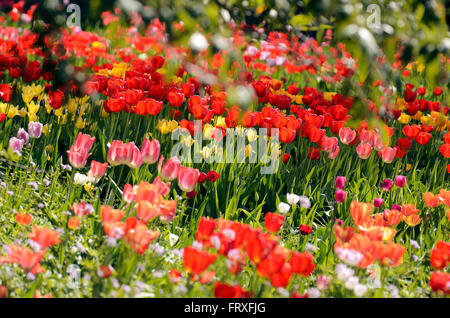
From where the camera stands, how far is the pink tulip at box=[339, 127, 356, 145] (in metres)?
3.20

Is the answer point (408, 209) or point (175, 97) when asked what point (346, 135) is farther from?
point (175, 97)

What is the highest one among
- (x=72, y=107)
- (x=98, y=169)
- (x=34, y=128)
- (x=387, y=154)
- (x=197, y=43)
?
(x=197, y=43)

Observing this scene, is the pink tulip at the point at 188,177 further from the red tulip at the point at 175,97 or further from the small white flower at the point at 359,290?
the red tulip at the point at 175,97

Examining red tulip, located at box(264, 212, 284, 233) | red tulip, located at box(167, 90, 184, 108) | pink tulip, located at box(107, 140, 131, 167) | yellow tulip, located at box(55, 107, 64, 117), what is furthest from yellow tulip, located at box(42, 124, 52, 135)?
red tulip, located at box(264, 212, 284, 233)

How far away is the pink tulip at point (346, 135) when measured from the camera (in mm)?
3199

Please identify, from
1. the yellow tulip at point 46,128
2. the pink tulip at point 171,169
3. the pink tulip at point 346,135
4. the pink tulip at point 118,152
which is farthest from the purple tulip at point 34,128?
the pink tulip at point 346,135

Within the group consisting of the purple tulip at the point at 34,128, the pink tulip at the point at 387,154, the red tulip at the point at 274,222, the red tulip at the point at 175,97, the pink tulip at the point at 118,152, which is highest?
the pink tulip at the point at 118,152

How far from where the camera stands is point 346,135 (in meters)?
3.22

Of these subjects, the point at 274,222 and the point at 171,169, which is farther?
the point at 171,169

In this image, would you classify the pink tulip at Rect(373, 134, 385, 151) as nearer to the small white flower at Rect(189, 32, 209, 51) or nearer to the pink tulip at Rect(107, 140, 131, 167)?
the pink tulip at Rect(107, 140, 131, 167)

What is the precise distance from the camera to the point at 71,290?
177cm

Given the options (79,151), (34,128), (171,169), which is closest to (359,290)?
(171,169)
